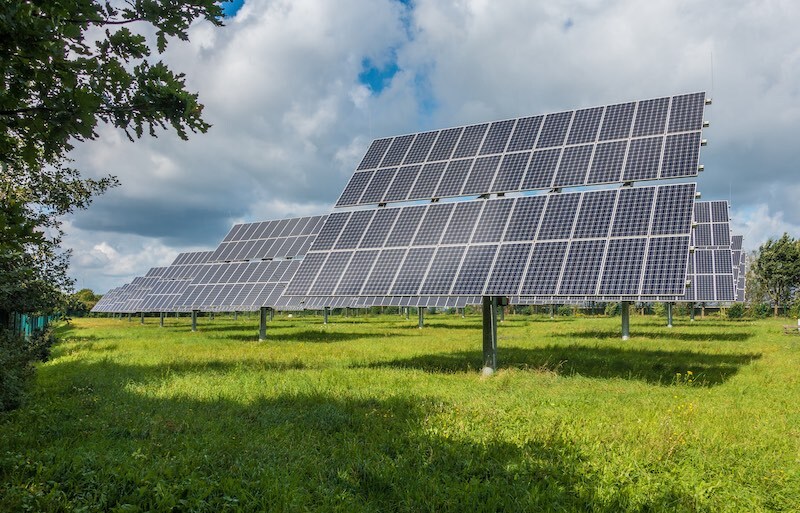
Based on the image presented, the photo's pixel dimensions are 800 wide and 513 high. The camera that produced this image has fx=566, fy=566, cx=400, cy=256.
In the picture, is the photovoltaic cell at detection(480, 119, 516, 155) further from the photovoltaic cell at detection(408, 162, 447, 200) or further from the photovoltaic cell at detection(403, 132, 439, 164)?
the photovoltaic cell at detection(403, 132, 439, 164)

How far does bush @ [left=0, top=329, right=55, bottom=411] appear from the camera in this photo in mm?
10906

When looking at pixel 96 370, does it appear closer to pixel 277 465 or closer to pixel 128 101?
pixel 277 465

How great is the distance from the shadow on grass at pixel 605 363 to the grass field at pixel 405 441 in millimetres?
270

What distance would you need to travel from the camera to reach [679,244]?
13.0 meters

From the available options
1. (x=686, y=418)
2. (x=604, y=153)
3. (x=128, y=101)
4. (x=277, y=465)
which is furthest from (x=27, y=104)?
(x=604, y=153)

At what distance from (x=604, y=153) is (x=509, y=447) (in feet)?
36.5

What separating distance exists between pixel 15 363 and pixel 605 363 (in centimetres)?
1595

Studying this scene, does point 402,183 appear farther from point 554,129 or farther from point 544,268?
point 544,268

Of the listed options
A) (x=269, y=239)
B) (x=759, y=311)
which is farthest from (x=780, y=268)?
(x=269, y=239)

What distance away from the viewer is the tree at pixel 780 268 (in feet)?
207

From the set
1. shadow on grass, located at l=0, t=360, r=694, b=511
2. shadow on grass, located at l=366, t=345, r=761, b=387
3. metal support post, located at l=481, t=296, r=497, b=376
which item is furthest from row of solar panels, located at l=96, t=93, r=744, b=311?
shadow on grass, located at l=0, t=360, r=694, b=511

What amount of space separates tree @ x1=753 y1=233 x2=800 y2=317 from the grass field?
188ft

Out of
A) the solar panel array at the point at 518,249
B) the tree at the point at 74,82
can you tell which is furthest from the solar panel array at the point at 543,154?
the tree at the point at 74,82

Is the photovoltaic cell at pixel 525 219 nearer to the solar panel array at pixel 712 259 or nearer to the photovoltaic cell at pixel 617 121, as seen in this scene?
the photovoltaic cell at pixel 617 121
